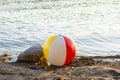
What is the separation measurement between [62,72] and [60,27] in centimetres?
769

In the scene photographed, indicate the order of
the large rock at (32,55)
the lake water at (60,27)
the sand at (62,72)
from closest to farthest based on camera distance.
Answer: the sand at (62,72)
the large rock at (32,55)
the lake water at (60,27)

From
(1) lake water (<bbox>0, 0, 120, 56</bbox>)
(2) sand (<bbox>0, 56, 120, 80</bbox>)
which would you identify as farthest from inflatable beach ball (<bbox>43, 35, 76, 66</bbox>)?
(1) lake water (<bbox>0, 0, 120, 56</bbox>)

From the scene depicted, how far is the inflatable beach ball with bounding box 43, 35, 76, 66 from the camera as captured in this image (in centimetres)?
855

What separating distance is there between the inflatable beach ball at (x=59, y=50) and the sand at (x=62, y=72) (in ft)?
0.70

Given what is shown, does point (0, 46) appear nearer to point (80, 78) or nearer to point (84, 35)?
point (84, 35)

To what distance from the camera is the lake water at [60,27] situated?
12.2 metres

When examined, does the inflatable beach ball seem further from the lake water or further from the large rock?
the lake water

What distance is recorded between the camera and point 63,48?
8562 millimetres

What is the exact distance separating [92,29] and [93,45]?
295 cm

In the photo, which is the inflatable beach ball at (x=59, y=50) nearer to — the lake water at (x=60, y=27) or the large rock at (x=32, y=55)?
the large rock at (x=32, y=55)

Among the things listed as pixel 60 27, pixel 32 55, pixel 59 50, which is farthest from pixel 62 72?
pixel 60 27

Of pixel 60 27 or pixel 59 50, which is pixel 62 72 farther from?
pixel 60 27

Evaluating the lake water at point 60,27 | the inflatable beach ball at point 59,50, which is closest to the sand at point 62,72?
the inflatable beach ball at point 59,50

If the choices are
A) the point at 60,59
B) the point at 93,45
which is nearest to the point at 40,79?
the point at 60,59
